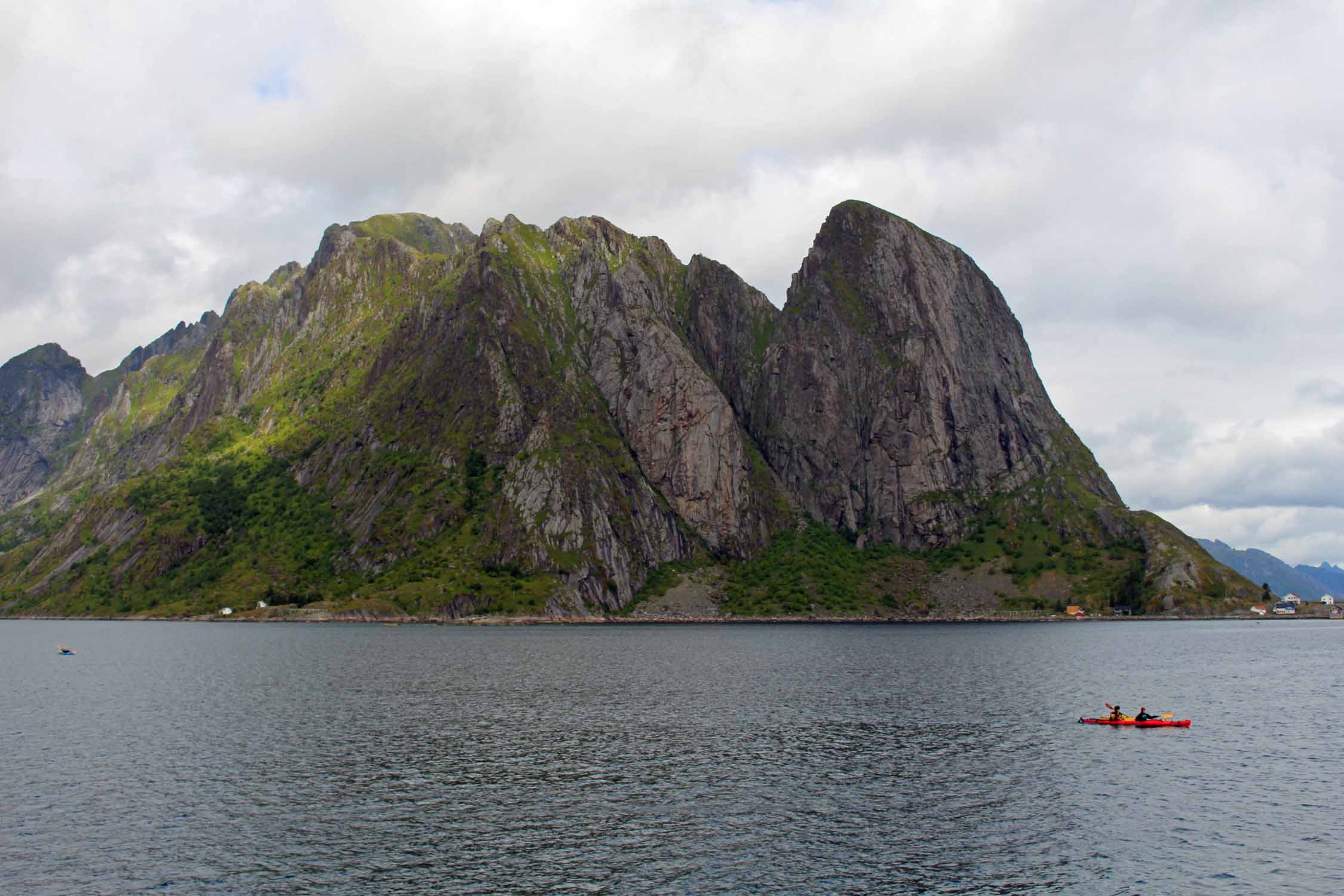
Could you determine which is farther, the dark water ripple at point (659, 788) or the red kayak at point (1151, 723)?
the red kayak at point (1151, 723)

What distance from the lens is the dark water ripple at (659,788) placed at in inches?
1917

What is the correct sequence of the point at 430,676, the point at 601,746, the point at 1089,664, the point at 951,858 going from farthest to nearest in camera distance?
the point at 1089,664 < the point at 430,676 < the point at 601,746 < the point at 951,858

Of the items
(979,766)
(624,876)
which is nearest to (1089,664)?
(979,766)

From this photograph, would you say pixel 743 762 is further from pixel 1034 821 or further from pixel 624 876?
pixel 624 876

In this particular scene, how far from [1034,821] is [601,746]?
113 ft

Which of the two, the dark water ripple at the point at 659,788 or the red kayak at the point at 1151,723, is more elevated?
the red kayak at the point at 1151,723

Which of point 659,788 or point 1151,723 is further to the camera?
point 1151,723

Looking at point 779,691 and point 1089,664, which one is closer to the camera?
point 779,691

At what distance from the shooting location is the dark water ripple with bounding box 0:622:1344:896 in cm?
4869

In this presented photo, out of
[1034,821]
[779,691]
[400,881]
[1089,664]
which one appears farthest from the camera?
[1089,664]

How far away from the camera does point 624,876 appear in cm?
4775

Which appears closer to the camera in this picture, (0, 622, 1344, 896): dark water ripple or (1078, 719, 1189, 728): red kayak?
(0, 622, 1344, 896): dark water ripple

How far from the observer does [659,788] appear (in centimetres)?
6575

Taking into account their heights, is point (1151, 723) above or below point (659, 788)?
above
